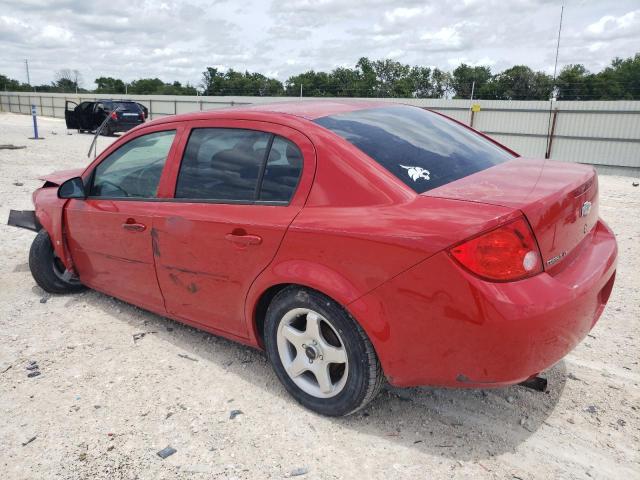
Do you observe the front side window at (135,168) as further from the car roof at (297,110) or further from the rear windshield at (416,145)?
the rear windshield at (416,145)

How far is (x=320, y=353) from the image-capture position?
263cm

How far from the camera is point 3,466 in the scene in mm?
2418

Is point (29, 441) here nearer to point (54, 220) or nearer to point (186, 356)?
point (186, 356)

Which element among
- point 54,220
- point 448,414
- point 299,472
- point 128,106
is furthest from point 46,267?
point 128,106

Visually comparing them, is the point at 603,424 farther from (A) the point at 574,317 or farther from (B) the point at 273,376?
(B) the point at 273,376

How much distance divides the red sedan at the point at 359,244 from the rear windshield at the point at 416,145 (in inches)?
0.5

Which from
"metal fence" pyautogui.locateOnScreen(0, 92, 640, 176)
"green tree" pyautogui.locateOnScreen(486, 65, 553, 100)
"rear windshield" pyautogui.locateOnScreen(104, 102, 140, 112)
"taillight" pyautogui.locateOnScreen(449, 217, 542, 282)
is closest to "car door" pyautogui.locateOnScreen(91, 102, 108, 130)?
"rear windshield" pyautogui.locateOnScreen(104, 102, 140, 112)

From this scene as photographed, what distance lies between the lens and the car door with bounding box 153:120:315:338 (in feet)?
8.87

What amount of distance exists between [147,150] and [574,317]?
287 centimetres

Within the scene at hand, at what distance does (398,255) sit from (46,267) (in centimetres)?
345

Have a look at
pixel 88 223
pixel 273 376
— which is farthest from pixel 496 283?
pixel 88 223

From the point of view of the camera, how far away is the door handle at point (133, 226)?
338 cm

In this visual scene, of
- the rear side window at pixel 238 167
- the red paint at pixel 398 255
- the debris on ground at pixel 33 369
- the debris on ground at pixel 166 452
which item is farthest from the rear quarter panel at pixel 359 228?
the debris on ground at pixel 33 369

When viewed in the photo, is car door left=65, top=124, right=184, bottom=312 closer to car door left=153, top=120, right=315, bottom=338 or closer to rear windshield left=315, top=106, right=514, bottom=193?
car door left=153, top=120, right=315, bottom=338
